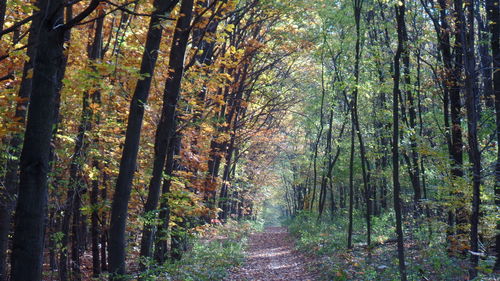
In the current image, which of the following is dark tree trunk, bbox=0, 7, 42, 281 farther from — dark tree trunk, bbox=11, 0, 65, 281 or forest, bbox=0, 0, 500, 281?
dark tree trunk, bbox=11, 0, 65, 281

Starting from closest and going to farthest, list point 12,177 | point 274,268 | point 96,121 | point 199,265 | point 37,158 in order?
point 37,158
point 12,177
point 96,121
point 199,265
point 274,268

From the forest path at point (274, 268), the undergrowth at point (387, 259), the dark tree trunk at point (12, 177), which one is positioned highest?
the dark tree trunk at point (12, 177)

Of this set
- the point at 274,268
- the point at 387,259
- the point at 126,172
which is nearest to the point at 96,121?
the point at 126,172

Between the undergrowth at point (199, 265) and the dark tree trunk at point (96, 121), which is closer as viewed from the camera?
the undergrowth at point (199, 265)

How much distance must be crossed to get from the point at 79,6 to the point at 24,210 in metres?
7.85

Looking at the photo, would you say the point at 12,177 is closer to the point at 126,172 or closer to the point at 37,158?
the point at 126,172

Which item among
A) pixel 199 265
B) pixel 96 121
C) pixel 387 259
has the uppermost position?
pixel 96 121

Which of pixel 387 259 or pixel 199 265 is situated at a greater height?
pixel 387 259

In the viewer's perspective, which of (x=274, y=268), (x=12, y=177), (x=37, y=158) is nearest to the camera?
(x=37, y=158)

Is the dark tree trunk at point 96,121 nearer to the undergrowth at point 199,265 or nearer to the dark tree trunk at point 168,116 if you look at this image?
the dark tree trunk at point 168,116

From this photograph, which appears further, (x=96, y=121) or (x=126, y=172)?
(x=96, y=121)

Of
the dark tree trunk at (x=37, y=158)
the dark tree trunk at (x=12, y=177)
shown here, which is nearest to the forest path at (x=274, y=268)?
the dark tree trunk at (x=12, y=177)

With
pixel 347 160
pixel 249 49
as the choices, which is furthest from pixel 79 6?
pixel 347 160

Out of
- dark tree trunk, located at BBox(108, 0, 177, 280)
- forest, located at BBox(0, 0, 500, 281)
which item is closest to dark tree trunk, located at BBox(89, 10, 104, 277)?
forest, located at BBox(0, 0, 500, 281)
